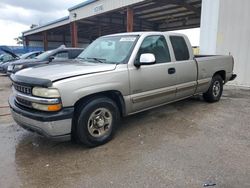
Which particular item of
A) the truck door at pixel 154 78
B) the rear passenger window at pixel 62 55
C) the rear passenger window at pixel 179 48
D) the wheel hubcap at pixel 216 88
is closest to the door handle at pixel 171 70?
the truck door at pixel 154 78

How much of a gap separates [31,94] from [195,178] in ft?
8.32

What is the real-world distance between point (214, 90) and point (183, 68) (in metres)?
1.86

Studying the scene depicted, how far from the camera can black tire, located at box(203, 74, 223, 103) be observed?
6191 millimetres

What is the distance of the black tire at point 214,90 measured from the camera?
6.19 metres

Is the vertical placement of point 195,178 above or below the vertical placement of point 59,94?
below

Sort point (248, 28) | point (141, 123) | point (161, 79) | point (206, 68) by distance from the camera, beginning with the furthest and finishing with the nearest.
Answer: point (248, 28)
point (206, 68)
point (141, 123)
point (161, 79)

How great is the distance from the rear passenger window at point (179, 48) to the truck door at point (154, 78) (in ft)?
0.94

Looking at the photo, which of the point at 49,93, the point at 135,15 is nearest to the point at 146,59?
the point at 49,93

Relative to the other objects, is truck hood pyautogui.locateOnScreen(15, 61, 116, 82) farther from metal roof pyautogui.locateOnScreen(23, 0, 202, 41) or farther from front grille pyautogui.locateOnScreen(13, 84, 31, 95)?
metal roof pyautogui.locateOnScreen(23, 0, 202, 41)

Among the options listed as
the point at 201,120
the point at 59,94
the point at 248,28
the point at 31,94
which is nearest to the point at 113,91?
the point at 59,94

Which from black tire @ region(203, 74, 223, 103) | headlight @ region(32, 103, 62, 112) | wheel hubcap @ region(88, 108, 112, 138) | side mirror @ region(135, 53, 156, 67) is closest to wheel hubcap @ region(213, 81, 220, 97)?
black tire @ region(203, 74, 223, 103)

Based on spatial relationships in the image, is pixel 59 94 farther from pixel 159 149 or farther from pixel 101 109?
pixel 159 149

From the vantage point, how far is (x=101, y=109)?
3668 millimetres

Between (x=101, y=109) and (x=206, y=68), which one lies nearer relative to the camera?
(x=101, y=109)
